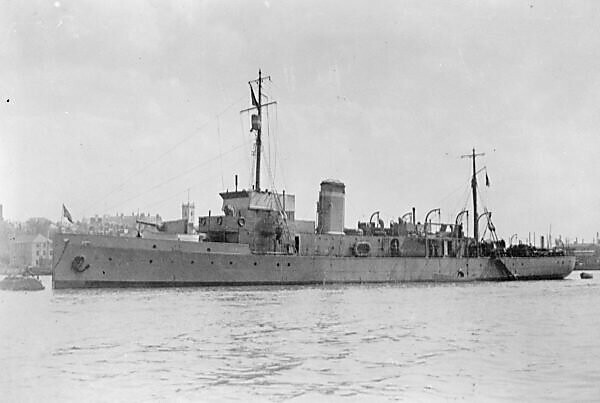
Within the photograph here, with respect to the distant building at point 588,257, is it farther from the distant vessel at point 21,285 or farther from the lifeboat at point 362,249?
the distant vessel at point 21,285

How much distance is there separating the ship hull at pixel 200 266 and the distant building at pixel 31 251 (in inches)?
1875

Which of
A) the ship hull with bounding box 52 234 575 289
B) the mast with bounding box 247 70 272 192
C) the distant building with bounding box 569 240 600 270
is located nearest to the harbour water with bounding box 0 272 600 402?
the ship hull with bounding box 52 234 575 289

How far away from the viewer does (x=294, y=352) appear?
11.8 m

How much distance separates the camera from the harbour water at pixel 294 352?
901 centimetres

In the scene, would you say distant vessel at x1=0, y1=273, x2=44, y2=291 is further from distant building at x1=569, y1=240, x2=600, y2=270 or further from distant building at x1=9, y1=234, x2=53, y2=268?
distant building at x1=569, y1=240, x2=600, y2=270

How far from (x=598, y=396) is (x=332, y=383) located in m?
3.42

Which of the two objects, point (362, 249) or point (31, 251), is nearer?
point (362, 249)

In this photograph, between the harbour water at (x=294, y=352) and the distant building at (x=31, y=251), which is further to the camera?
the distant building at (x=31, y=251)

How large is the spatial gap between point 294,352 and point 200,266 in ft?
54.8

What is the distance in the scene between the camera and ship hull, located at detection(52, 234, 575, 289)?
84.4 feet

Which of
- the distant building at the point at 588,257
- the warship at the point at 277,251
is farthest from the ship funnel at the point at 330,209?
the distant building at the point at 588,257

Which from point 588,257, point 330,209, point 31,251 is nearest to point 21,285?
point 330,209

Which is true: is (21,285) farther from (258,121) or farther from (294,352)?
(294,352)

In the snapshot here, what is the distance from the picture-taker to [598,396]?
883cm
